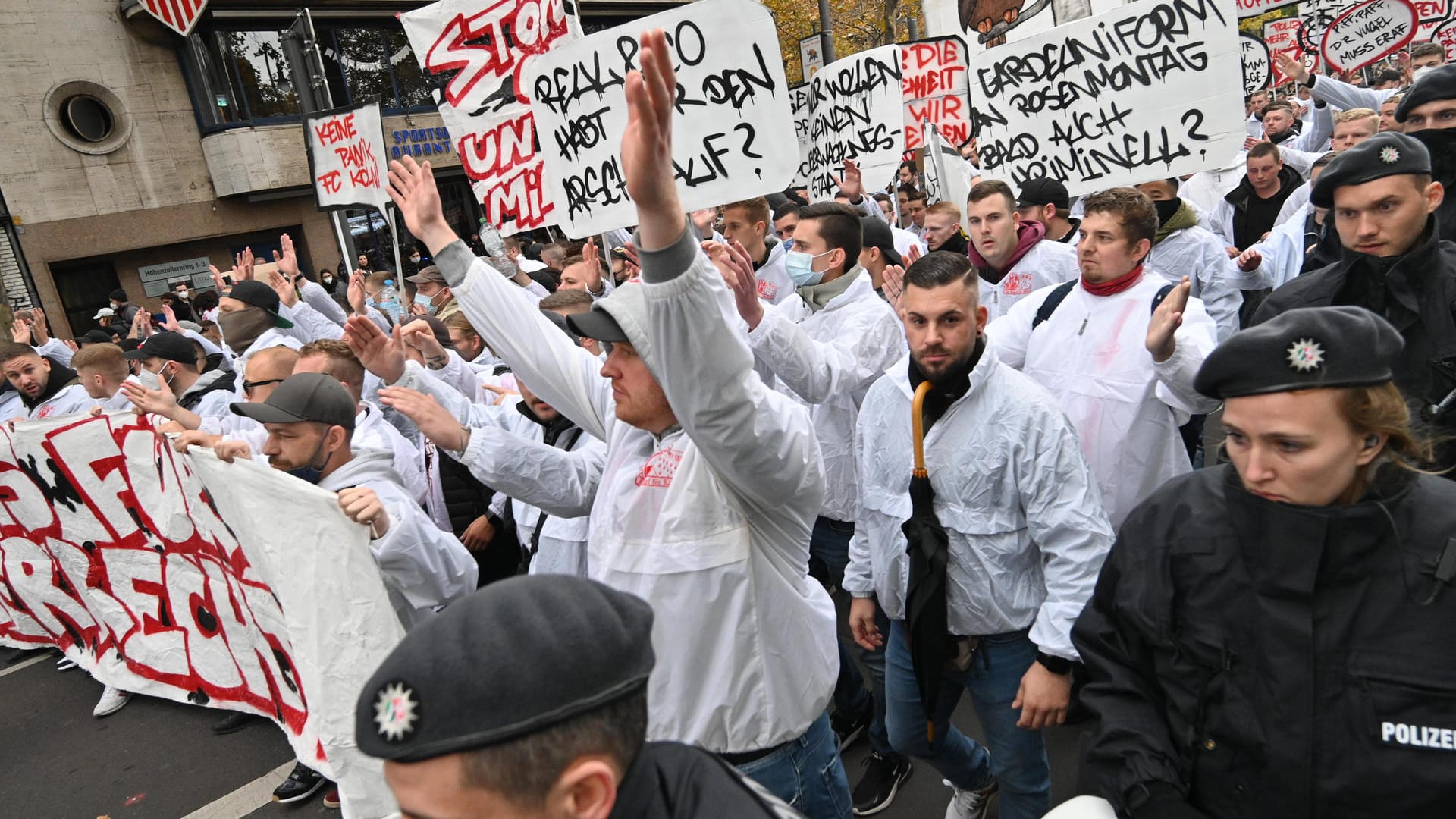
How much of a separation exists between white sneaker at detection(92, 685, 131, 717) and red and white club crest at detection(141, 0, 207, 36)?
17.6 metres

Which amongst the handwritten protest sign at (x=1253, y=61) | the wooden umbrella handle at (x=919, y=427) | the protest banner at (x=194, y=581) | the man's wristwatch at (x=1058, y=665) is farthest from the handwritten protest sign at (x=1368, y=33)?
the protest banner at (x=194, y=581)

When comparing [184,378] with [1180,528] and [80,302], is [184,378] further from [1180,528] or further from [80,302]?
[80,302]

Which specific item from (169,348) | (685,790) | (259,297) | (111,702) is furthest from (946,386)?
(259,297)

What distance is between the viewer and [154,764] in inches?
174

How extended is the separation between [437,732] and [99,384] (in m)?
6.09

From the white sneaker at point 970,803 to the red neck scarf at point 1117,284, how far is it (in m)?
1.84

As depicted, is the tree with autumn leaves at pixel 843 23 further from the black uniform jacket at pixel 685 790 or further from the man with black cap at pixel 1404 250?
the black uniform jacket at pixel 685 790

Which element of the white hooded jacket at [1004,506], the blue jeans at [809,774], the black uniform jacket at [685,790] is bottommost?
the blue jeans at [809,774]

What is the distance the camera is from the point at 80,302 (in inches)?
758

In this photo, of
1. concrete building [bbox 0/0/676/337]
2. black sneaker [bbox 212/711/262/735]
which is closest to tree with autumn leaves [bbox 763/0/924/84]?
concrete building [bbox 0/0/676/337]

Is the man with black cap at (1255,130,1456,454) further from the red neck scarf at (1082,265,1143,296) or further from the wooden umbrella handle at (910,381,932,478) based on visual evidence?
the wooden umbrella handle at (910,381,932,478)

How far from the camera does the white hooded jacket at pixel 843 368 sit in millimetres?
3430

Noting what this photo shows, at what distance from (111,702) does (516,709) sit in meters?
5.28

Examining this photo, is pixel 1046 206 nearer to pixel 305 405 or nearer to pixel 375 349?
pixel 375 349
